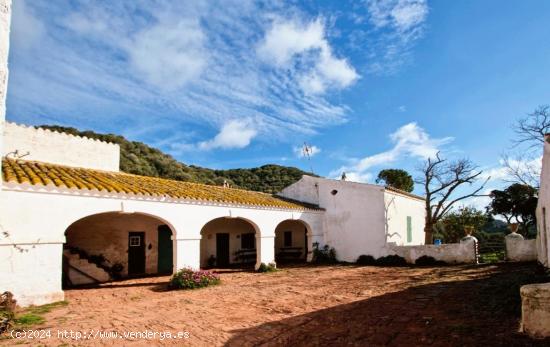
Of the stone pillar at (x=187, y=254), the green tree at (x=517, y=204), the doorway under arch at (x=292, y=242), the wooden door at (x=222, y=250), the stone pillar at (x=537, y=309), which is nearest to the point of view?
the stone pillar at (x=537, y=309)

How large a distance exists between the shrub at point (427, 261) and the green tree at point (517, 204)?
12.5 m

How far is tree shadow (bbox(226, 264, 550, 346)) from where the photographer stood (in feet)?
18.2

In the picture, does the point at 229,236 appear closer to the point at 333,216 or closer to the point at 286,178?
the point at 333,216

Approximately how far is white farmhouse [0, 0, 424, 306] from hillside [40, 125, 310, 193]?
17.3 metres

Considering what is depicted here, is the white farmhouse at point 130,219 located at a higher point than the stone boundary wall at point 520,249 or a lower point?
higher

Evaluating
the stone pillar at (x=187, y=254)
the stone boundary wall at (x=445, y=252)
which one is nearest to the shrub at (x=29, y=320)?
the stone pillar at (x=187, y=254)

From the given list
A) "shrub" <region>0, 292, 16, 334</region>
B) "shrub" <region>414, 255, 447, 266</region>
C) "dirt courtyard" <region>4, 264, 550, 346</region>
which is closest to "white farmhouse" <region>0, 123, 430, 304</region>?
"shrub" <region>0, 292, 16, 334</region>

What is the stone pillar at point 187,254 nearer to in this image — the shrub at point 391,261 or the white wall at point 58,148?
the white wall at point 58,148

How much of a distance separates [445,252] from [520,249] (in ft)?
12.2

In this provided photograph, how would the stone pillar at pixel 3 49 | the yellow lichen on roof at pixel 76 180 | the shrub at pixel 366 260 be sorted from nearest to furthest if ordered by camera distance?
Result: the stone pillar at pixel 3 49
the yellow lichen on roof at pixel 76 180
the shrub at pixel 366 260

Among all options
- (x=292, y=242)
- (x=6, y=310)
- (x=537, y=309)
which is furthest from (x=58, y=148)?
(x=537, y=309)

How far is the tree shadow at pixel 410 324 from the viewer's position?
5559mm

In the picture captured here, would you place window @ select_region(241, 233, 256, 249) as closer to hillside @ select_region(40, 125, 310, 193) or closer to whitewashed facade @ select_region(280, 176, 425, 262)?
whitewashed facade @ select_region(280, 176, 425, 262)

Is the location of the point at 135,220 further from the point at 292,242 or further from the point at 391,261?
the point at 391,261
